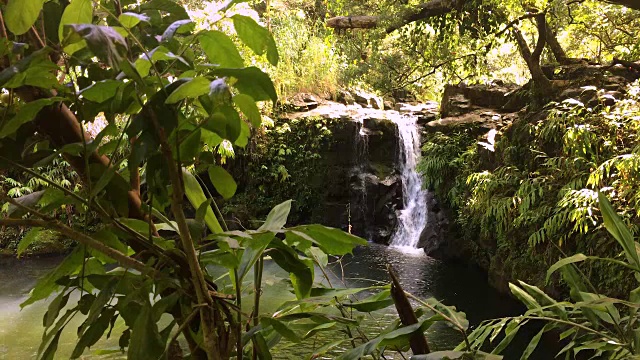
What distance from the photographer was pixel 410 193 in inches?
328

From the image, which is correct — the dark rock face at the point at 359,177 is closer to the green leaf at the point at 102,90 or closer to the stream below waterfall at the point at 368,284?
the stream below waterfall at the point at 368,284

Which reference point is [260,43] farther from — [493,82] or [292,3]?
[292,3]

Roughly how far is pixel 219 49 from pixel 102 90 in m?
0.13

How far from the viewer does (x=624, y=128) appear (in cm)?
432

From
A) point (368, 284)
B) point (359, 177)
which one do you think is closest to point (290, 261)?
point (368, 284)

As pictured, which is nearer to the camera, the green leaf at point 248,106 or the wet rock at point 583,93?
the green leaf at point 248,106

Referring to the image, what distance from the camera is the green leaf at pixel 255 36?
0.51 meters

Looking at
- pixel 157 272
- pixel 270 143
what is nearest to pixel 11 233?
pixel 270 143

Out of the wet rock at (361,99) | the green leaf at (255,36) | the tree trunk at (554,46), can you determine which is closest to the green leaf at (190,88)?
the green leaf at (255,36)

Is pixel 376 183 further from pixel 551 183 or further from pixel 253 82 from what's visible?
pixel 253 82

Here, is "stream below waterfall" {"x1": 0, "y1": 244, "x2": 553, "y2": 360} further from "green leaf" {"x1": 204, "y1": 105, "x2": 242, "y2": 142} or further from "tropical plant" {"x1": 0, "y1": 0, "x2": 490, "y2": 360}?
"green leaf" {"x1": 204, "y1": 105, "x2": 242, "y2": 142}

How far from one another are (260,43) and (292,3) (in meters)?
11.9

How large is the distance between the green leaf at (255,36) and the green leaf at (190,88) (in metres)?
0.10

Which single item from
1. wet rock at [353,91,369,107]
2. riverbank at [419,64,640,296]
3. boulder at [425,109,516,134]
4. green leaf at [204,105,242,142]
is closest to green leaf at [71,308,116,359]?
green leaf at [204,105,242,142]
